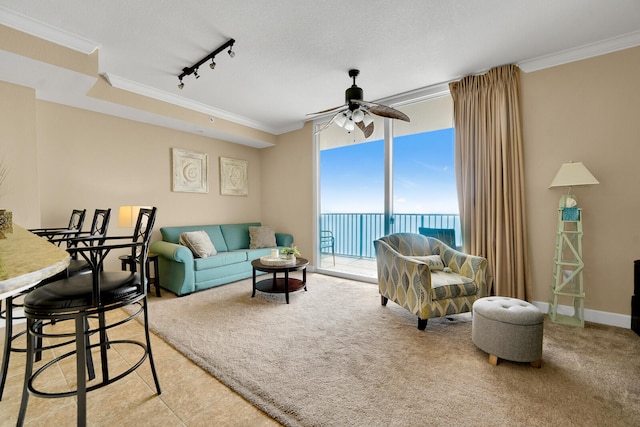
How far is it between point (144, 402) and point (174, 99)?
3.70 m

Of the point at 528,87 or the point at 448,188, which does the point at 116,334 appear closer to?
the point at 448,188

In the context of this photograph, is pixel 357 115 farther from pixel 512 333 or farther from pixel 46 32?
pixel 46 32

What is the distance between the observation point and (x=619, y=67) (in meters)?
2.58

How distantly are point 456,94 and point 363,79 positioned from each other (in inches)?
46.3

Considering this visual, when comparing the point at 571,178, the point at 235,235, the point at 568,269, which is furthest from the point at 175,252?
the point at 568,269

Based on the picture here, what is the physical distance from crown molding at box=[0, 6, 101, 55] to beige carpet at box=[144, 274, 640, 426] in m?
2.75

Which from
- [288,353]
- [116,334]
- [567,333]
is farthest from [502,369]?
[116,334]

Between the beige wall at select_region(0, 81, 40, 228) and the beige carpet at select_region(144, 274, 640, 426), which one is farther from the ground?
the beige wall at select_region(0, 81, 40, 228)

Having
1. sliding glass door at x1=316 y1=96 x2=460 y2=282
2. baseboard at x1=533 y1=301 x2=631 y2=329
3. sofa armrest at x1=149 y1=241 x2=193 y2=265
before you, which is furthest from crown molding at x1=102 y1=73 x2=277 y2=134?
baseboard at x1=533 y1=301 x2=631 y2=329

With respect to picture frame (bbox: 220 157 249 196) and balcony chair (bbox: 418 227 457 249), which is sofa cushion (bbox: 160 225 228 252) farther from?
balcony chair (bbox: 418 227 457 249)

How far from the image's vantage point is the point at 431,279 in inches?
104

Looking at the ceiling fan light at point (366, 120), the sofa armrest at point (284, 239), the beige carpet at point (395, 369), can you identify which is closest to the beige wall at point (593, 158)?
the beige carpet at point (395, 369)

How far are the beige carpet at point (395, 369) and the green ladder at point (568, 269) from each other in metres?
0.18

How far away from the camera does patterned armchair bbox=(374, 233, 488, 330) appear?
8.19 ft
